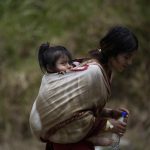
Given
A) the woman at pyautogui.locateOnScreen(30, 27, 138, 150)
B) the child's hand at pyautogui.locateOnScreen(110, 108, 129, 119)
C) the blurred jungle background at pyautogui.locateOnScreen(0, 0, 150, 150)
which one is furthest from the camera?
the blurred jungle background at pyautogui.locateOnScreen(0, 0, 150, 150)

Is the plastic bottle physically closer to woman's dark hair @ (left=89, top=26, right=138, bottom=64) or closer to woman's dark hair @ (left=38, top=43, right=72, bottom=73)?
woman's dark hair @ (left=89, top=26, right=138, bottom=64)

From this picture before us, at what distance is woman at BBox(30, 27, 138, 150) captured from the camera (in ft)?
14.7

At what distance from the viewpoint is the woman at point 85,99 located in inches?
177

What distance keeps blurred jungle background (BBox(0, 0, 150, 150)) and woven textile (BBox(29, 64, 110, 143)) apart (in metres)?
4.02

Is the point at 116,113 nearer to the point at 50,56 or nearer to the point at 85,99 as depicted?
the point at 85,99

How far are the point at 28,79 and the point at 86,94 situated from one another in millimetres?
4979

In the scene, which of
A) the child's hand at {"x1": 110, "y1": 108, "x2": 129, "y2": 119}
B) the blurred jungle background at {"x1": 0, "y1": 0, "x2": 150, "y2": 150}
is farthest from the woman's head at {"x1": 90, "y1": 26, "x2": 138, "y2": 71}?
the blurred jungle background at {"x1": 0, "y1": 0, "x2": 150, "y2": 150}

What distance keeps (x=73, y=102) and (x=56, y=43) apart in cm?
496

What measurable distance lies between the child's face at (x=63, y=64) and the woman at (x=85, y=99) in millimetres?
91

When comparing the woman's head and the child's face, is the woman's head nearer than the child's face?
Yes

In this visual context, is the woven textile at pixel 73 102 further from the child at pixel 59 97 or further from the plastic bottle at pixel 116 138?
the plastic bottle at pixel 116 138

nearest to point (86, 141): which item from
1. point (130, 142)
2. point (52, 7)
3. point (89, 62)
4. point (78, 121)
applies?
point (78, 121)

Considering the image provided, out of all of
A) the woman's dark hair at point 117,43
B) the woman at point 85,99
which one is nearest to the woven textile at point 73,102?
the woman at point 85,99

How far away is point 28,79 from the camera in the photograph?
941 centimetres
